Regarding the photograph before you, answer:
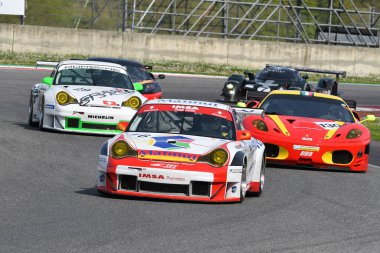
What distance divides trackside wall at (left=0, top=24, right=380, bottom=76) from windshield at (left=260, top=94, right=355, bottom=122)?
23.4 meters

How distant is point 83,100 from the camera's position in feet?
53.2

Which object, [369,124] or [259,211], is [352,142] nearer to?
[259,211]

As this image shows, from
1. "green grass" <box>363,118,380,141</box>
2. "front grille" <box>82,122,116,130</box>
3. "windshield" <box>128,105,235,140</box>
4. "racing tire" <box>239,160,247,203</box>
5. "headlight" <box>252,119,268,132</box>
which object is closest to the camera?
"racing tire" <box>239,160,247,203</box>

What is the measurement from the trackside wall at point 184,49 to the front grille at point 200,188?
28.7 metres

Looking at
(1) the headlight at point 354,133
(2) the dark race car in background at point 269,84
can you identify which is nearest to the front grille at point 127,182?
(1) the headlight at point 354,133

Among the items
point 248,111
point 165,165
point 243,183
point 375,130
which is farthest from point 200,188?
point 375,130

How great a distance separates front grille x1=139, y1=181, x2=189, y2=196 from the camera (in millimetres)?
9672

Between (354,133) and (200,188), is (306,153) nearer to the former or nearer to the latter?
(354,133)

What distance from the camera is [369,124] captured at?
23922mm

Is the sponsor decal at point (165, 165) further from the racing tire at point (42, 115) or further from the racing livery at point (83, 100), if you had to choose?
the racing tire at point (42, 115)

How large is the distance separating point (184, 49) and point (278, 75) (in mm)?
13425

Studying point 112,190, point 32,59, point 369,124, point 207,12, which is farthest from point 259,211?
point 207,12

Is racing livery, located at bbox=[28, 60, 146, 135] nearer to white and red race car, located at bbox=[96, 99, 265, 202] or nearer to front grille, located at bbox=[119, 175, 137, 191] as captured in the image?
white and red race car, located at bbox=[96, 99, 265, 202]

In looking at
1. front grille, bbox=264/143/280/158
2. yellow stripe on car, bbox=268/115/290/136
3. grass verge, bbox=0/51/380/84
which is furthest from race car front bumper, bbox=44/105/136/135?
grass verge, bbox=0/51/380/84
